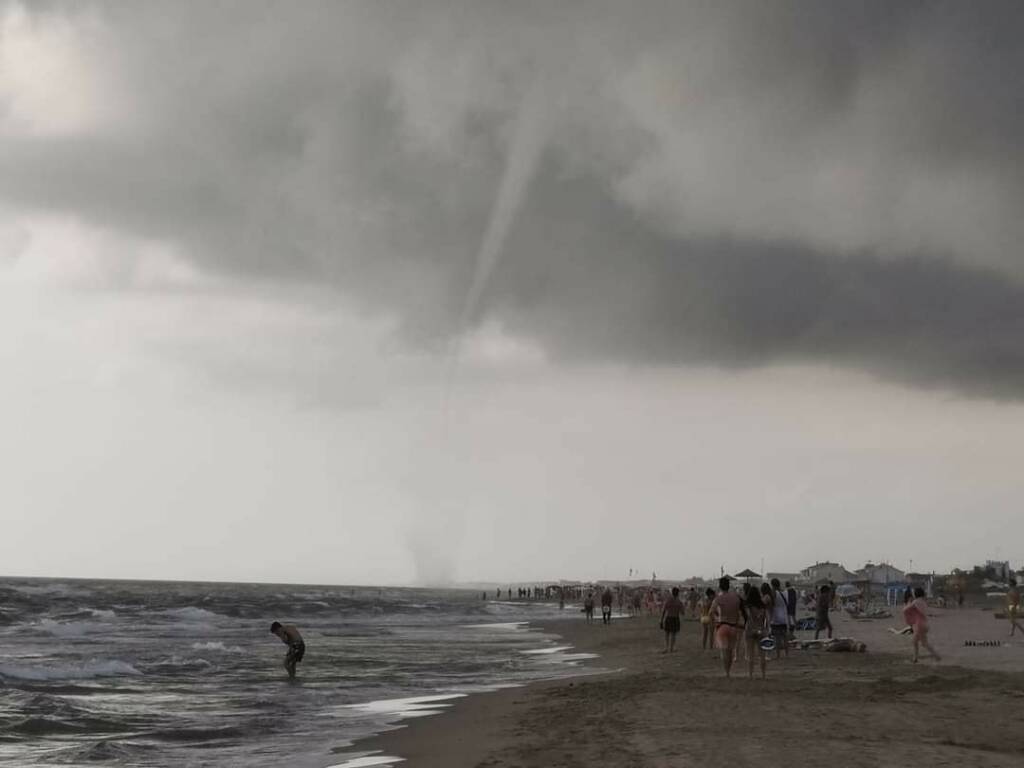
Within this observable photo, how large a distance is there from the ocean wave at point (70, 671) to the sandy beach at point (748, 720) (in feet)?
37.6

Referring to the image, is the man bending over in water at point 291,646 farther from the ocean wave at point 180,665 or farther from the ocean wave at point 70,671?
the ocean wave at point 70,671

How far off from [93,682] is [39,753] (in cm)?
1056

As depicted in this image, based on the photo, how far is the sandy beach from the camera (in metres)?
9.94

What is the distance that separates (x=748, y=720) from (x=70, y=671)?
1957 centimetres

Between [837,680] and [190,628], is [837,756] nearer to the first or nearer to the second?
[837,680]

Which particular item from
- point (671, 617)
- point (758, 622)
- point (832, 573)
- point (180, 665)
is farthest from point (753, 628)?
point (832, 573)

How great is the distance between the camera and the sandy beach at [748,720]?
9938 millimetres

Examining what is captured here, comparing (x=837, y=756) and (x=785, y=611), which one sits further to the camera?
(x=785, y=611)

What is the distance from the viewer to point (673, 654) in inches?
1055

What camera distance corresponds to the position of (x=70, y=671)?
25.4 m

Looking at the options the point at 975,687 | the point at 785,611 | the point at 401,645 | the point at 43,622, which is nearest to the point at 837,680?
the point at 975,687

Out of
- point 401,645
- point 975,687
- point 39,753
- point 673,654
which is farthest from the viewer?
point 401,645

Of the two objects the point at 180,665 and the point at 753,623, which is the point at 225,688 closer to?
the point at 180,665

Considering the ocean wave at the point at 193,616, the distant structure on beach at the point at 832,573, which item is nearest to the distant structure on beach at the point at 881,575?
the distant structure on beach at the point at 832,573
